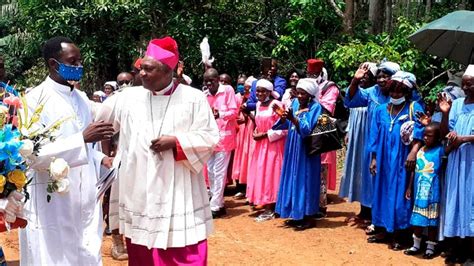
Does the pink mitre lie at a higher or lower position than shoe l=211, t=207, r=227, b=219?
higher

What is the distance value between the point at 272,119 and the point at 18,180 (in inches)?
194

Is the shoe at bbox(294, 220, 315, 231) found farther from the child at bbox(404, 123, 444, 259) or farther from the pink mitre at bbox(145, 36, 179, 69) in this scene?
the pink mitre at bbox(145, 36, 179, 69)

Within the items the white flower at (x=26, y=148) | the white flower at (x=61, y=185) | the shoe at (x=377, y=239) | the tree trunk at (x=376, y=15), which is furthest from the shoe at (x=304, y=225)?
the tree trunk at (x=376, y=15)

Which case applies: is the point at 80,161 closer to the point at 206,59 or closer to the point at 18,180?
the point at 18,180

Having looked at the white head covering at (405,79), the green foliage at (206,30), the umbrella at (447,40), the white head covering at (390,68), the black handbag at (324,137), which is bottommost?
the black handbag at (324,137)

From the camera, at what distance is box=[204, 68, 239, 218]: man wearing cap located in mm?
7941

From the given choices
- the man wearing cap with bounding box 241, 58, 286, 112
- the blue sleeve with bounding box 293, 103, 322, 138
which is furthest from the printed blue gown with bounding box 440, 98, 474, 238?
the man wearing cap with bounding box 241, 58, 286, 112

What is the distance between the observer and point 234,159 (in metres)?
8.96

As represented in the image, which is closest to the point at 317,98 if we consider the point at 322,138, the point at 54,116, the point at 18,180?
the point at 322,138

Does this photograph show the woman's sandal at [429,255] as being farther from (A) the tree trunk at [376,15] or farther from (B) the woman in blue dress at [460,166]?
(A) the tree trunk at [376,15]

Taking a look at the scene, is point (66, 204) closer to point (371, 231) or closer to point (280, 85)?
point (371, 231)

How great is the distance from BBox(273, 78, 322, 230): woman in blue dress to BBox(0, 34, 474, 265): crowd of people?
0.06 feet

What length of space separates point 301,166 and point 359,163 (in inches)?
33.6

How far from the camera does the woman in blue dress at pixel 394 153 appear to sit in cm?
601
